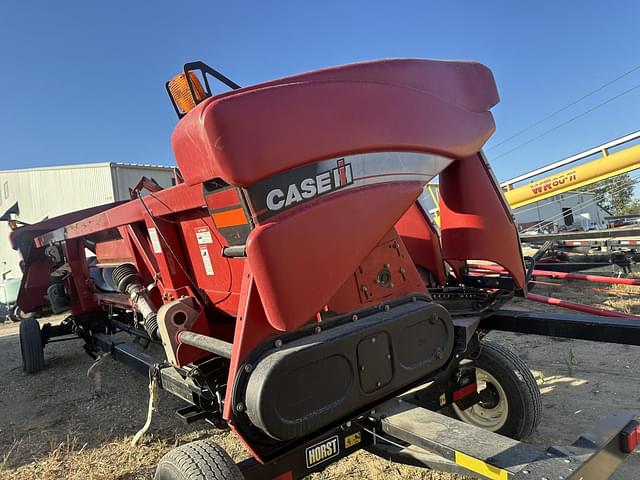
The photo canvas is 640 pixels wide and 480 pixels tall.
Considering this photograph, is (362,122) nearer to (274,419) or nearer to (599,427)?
(274,419)

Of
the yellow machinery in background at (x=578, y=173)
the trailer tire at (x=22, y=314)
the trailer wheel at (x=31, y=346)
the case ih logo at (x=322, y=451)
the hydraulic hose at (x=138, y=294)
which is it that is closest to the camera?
the case ih logo at (x=322, y=451)

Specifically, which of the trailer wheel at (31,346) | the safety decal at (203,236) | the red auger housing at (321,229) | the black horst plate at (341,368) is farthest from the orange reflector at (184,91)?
the trailer wheel at (31,346)

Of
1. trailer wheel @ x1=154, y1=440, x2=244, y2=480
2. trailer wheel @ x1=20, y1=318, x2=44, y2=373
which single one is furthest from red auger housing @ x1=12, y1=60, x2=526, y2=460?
trailer wheel @ x1=20, y1=318, x2=44, y2=373

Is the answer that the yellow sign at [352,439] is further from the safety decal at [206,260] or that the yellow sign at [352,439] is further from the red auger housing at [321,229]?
the safety decal at [206,260]

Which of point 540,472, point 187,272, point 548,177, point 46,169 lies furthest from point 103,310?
point 46,169

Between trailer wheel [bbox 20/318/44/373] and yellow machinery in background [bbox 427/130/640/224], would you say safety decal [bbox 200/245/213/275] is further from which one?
yellow machinery in background [bbox 427/130/640/224]

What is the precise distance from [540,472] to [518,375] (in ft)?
4.51

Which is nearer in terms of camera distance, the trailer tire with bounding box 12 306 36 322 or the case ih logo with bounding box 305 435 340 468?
the case ih logo with bounding box 305 435 340 468

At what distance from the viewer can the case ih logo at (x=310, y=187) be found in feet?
4.98

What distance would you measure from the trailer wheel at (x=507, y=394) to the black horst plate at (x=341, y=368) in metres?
A: 0.94

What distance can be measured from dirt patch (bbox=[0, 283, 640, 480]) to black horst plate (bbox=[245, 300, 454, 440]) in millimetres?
1103

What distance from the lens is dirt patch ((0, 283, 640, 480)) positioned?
2871mm

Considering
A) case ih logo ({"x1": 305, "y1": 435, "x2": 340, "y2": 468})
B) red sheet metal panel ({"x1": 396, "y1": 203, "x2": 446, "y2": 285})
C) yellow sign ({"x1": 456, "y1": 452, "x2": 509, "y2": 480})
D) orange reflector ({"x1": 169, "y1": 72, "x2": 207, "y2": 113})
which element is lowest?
yellow sign ({"x1": 456, "y1": 452, "x2": 509, "y2": 480})

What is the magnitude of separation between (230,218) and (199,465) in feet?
3.19
